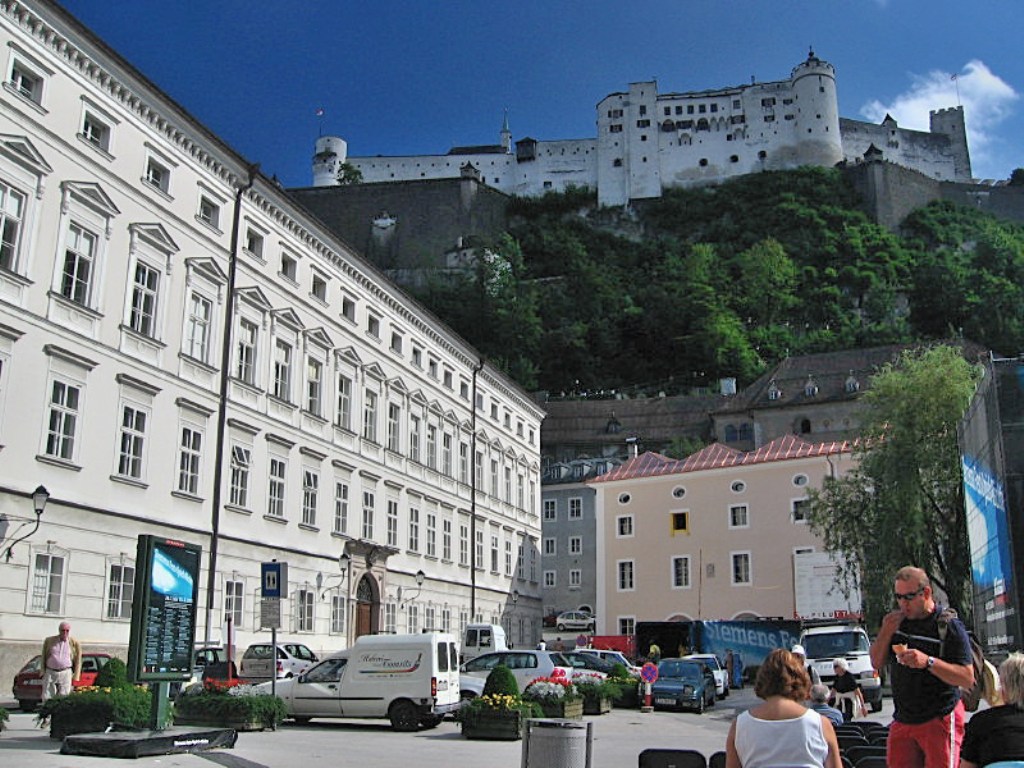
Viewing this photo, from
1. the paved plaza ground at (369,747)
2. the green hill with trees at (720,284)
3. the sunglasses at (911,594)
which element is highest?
the green hill with trees at (720,284)

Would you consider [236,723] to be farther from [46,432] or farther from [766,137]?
[766,137]

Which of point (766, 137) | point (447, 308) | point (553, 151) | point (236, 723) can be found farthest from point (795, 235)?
point (236, 723)

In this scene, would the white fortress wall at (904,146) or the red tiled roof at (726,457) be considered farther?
the white fortress wall at (904,146)

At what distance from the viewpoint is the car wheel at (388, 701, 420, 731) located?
18.4m

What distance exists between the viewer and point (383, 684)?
18.7 meters

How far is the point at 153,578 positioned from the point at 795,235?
110 metres

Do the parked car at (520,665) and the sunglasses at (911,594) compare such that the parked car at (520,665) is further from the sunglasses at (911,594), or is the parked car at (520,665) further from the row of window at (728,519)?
the row of window at (728,519)

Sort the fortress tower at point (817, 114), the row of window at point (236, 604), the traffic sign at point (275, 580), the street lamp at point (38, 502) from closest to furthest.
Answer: the traffic sign at point (275, 580) < the street lamp at point (38, 502) < the row of window at point (236, 604) < the fortress tower at point (817, 114)

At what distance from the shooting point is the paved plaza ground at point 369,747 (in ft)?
39.0

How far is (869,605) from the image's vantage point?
30.7m

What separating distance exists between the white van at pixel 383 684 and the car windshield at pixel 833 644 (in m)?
12.0

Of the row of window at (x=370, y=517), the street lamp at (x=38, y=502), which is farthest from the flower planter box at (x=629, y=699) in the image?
the street lamp at (x=38, y=502)

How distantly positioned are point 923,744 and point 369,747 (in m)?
10.3

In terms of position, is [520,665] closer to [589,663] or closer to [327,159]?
[589,663]
